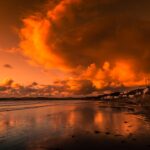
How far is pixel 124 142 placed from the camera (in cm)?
2358

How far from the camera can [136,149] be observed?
20609 mm

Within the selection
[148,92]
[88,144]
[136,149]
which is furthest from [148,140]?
[148,92]

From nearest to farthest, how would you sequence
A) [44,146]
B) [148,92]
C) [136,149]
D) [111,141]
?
[136,149] → [44,146] → [111,141] → [148,92]

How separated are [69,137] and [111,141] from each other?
555 centimetres

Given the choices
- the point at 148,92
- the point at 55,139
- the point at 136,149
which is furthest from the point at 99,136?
the point at 148,92

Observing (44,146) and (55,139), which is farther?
(55,139)

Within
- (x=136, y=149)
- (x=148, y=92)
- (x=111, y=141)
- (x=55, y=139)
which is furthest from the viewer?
(x=148, y=92)

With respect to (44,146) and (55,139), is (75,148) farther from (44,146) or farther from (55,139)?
(55,139)

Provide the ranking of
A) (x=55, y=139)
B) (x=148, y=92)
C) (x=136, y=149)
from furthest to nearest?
Answer: 1. (x=148, y=92)
2. (x=55, y=139)
3. (x=136, y=149)

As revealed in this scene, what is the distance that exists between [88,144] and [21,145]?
23.3ft

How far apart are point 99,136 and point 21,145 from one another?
32.7 ft

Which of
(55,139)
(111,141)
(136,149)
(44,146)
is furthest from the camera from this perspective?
(55,139)

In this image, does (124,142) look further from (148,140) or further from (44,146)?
(44,146)

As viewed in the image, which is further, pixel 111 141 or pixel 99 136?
pixel 99 136
